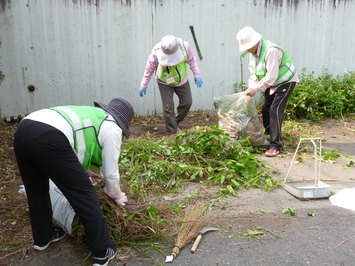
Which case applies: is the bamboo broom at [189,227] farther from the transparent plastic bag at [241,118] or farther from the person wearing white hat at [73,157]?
the transparent plastic bag at [241,118]

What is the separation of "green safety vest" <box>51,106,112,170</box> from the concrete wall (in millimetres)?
4370

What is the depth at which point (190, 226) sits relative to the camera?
2.96 meters

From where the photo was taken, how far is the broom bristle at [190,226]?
109 inches

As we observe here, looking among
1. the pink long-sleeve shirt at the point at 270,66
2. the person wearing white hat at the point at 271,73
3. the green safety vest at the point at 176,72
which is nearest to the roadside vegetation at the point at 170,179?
the person wearing white hat at the point at 271,73

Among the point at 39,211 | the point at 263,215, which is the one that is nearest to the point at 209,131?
the point at 263,215

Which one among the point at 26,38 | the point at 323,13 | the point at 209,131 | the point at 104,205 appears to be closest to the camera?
the point at 104,205

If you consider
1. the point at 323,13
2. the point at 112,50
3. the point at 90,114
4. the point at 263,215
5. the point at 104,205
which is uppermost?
the point at 323,13

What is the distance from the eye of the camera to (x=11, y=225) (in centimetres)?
313

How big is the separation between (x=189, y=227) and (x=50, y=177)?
122 centimetres

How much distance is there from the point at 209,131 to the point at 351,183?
5.73 ft

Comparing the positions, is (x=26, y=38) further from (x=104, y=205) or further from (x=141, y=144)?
(x=104, y=205)

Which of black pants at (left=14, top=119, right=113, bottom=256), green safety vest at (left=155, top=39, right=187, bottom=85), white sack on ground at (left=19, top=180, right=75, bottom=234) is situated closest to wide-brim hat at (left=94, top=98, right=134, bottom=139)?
black pants at (left=14, top=119, right=113, bottom=256)

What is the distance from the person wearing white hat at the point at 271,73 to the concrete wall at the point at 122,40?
2494mm

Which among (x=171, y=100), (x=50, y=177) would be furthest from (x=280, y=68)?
(x=50, y=177)
